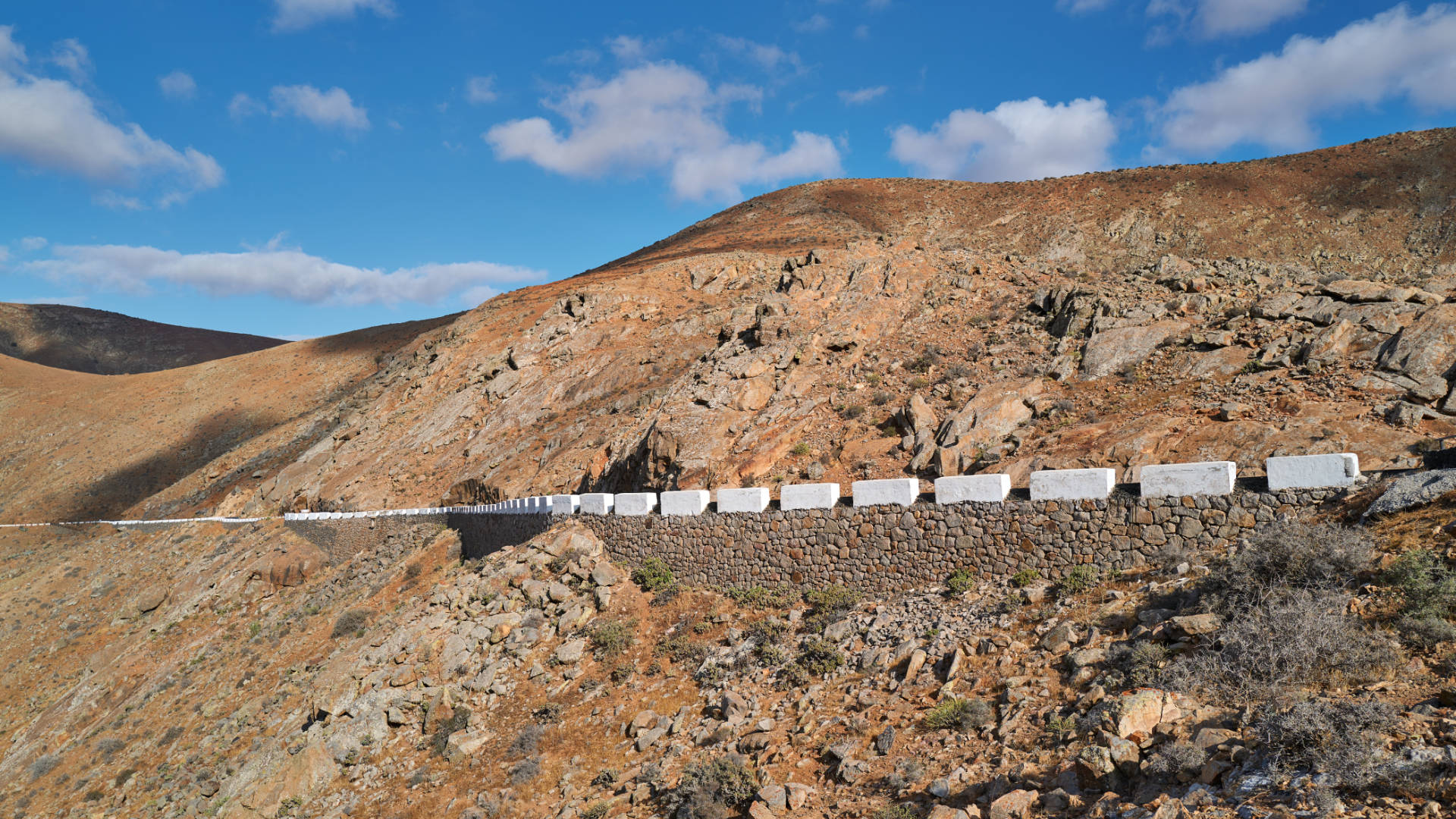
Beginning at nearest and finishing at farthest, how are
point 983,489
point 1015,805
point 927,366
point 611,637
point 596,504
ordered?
point 1015,805 < point 983,489 < point 611,637 < point 596,504 < point 927,366

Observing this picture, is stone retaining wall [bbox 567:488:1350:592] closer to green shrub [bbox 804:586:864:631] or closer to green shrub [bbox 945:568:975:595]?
green shrub [bbox 945:568:975:595]

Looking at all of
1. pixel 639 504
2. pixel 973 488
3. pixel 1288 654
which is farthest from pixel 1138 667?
pixel 639 504

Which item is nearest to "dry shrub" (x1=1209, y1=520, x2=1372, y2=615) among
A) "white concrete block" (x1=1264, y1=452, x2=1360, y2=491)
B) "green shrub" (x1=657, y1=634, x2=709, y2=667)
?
"white concrete block" (x1=1264, y1=452, x2=1360, y2=491)

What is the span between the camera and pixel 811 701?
34.7ft

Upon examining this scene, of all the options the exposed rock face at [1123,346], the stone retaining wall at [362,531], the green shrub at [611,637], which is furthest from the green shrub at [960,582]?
the stone retaining wall at [362,531]

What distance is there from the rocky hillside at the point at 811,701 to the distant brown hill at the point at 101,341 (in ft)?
401

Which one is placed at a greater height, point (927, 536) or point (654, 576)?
point (927, 536)

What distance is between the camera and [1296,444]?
12.3m

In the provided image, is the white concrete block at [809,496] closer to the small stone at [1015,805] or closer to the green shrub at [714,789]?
the green shrub at [714,789]

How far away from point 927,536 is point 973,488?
3.70 feet

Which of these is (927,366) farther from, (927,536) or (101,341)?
(101,341)

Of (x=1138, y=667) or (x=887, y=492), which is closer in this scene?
(x=1138, y=667)

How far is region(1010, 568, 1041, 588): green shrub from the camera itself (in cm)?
1154

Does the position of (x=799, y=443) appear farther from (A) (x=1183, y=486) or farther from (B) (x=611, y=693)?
(A) (x=1183, y=486)
